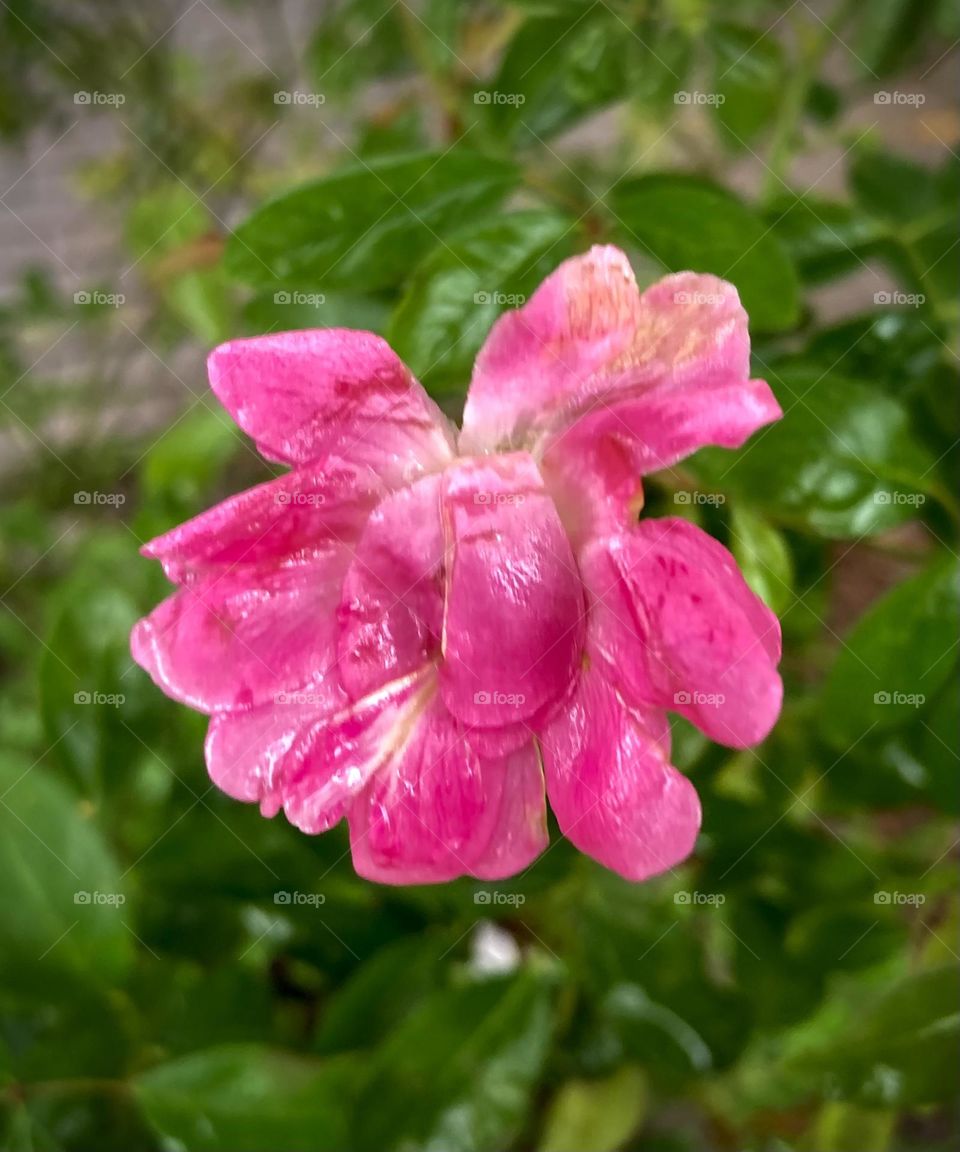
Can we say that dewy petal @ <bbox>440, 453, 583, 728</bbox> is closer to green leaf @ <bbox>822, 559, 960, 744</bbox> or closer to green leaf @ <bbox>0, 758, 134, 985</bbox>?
green leaf @ <bbox>822, 559, 960, 744</bbox>

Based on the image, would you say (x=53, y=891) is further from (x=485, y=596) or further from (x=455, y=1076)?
(x=485, y=596)

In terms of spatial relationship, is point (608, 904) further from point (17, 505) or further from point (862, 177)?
point (17, 505)

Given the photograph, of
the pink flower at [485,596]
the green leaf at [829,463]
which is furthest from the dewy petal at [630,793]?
the green leaf at [829,463]

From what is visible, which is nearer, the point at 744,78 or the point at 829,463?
the point at 829,463

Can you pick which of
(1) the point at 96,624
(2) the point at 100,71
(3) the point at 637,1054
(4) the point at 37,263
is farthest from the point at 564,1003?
(4) the point at 37,263

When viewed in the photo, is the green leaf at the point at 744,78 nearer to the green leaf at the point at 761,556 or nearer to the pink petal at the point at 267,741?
the green leaf at the point at 761,556

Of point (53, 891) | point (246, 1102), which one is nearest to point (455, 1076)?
point (246, 1102)

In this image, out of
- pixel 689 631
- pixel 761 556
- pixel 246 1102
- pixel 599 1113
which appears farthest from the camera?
pixel 599 1113
